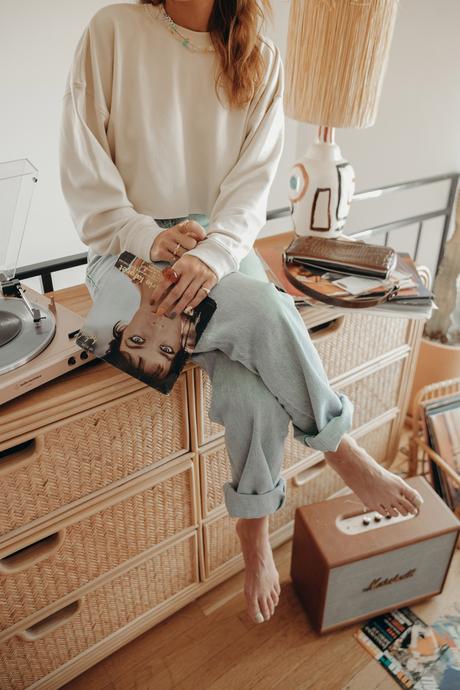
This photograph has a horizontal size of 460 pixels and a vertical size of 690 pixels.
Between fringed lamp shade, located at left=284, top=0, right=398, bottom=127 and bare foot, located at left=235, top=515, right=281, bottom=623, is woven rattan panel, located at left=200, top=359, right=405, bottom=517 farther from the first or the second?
fringed lamp shade, located at left=284, top=0, right=398, bottom=127

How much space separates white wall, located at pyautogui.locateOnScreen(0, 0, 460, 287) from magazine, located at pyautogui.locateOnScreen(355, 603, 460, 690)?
1.11m

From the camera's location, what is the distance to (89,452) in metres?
0.83

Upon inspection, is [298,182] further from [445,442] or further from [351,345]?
[445,442]

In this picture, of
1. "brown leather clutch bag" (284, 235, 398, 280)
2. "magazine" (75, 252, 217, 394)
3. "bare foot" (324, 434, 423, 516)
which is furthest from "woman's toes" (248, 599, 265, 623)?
"brown leather clutch bag" (284, 235, 398, 280)

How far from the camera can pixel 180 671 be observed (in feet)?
3.38

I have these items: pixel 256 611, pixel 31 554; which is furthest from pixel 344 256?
pixel 31 554

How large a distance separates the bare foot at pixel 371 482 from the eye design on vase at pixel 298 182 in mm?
599

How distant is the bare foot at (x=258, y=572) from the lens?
91 centimetres

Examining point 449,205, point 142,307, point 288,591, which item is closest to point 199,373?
point 142,307

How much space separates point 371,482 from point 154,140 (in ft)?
2.31

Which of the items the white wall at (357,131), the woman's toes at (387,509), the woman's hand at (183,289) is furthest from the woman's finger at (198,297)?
the white wall at (357,131)

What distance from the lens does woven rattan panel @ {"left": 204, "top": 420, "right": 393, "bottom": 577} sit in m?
1.11

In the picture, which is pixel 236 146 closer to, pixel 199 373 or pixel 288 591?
pixel 199 373

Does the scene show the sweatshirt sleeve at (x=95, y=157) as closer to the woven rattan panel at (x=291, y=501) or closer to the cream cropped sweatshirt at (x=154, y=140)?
the cream cropped sweatshirt at (x=154, y=140)
